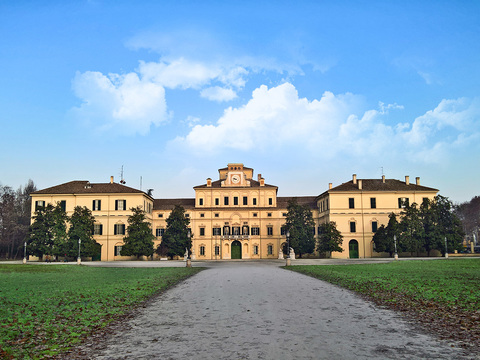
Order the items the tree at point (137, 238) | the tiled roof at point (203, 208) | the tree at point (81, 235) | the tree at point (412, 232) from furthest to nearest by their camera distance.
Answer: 1. the tiled roof at point (203, 208)
2. the tree at point (137, 238)
3. the tree at point (412, 232)
4. the tree at point (81, 235)

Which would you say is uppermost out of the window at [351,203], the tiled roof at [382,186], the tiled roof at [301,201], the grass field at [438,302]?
the tiled roof at [382,186]

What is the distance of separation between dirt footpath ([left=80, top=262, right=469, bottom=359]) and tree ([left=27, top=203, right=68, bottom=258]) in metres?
45.2

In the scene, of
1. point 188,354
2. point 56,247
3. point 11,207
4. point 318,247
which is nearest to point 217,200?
point 318,247

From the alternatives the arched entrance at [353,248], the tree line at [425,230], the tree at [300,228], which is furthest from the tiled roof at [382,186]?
the arched entrance at [353,248]

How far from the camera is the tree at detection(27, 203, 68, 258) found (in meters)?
53.2

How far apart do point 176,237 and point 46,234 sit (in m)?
16.8

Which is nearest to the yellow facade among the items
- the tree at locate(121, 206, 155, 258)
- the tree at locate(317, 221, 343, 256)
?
the tree at locate(317, 221, 343, 256)

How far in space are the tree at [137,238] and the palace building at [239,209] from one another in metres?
4.58

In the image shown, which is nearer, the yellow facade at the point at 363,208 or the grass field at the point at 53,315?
the grass field at the point at 53,315

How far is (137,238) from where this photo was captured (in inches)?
2244

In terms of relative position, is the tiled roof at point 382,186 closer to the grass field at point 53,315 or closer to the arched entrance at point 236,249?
the arched entrance at point 236,249

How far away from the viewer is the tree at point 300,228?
193ft

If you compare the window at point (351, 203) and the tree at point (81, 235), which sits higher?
the window at point (351, 203)

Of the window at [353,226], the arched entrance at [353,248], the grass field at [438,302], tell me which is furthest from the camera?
the window at [353,226]
